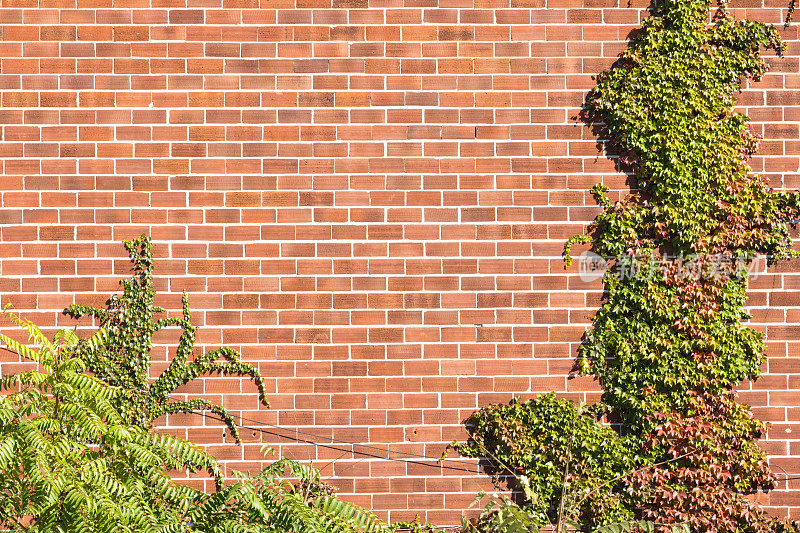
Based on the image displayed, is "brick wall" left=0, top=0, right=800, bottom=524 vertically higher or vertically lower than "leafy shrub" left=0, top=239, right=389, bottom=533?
higher

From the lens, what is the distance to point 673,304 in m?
4.14

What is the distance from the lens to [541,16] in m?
4.19

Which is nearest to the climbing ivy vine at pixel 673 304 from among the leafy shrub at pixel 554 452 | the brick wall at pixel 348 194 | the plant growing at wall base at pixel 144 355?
the leafy shrub at pixel 554 452

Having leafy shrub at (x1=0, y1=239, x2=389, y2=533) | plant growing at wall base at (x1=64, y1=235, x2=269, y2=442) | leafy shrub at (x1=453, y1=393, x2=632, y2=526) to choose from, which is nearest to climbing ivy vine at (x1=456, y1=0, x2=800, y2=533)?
leafy shrub at (x1=453, y1=393, x2=632, y2=526)

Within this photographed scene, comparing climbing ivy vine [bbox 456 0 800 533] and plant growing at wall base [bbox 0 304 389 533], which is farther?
climbing ivy vine [bbox 456 0 800 533]

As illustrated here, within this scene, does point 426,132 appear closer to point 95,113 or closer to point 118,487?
point 95,113

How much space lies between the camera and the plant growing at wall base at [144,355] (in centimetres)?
409

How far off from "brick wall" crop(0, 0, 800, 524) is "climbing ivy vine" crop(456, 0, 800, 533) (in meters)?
0.19

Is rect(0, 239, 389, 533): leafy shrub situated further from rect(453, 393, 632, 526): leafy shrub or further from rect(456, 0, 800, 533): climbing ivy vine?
rect(456, 0, 800, 533): climbing ivy vine

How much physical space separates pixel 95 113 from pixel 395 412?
10.0ft

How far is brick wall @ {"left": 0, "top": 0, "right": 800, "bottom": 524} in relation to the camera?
4.15m

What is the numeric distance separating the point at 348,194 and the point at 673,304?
246cm

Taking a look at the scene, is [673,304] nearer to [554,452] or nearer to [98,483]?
[554,452]

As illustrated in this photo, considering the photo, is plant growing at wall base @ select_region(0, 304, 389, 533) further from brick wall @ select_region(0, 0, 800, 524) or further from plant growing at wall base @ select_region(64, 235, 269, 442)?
brick wall @ select_region(0, 0, 800, 524)
